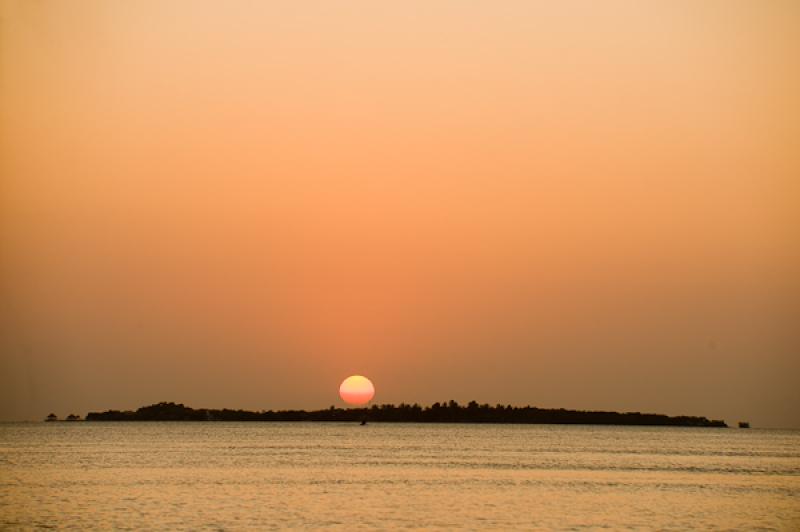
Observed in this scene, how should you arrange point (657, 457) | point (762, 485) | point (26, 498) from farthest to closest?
point (657, 457)
point (762, 485)
point (26, 498)

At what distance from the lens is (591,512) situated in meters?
60.6

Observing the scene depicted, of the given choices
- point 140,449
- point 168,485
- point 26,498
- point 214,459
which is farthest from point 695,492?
point 140,449

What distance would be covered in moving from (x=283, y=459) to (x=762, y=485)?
160 feet

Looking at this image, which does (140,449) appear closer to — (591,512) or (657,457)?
(657,457)

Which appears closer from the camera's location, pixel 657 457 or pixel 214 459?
pixel 214 459

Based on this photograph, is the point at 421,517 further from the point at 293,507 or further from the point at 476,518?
the point at 293,507

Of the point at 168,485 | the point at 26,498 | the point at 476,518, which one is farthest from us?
the point at 168,485

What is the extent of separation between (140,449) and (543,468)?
180ft

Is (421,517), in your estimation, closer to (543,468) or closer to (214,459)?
(543,468)

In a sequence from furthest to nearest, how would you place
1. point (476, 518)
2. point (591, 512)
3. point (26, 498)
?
point (26, 498) → point (591, 512) → point (476, 518)

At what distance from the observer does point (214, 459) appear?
113 m

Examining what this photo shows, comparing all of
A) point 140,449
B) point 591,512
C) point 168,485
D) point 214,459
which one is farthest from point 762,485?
point 140,449

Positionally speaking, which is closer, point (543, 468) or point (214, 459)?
point (543, 468)

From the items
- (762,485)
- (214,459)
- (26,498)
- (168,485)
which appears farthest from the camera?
(214,459)
